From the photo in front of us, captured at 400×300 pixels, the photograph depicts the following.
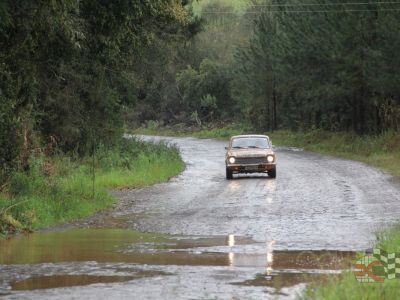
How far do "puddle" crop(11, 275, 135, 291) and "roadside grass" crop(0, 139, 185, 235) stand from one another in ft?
15.9

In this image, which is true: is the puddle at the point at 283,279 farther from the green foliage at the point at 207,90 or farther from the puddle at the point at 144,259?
the green foliage at the point at 207,90

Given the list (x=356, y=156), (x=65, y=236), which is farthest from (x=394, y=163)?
(x=65, y=236)

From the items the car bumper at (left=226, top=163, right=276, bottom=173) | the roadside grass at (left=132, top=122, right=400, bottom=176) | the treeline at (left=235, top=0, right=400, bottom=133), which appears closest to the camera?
the car bumper at (left=226, top=163, right=276, bottom=173)

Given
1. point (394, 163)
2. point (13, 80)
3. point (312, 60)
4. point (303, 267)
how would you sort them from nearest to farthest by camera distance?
point (303, 267) < point (13, 80) < point (394, 163) < point (312, 60)

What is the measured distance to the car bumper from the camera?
3041cm

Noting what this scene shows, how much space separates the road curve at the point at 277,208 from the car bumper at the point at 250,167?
0.38 m

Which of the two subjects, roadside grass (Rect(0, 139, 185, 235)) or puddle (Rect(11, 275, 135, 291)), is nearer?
puddle (Rect(11, 275, 135, 291))

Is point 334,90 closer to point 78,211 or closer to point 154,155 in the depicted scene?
point 154,155

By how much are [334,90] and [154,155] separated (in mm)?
18185

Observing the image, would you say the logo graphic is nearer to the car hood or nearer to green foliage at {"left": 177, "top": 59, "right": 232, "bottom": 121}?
the car hood

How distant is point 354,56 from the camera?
48219 mm

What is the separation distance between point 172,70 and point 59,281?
2154 inches

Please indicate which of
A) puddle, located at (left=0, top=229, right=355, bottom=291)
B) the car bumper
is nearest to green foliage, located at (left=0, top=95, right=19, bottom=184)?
puddle, located at (left=0, top=229, right=355, bottom=291)

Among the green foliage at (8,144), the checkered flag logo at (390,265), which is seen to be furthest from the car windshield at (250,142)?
the checkered flag logo at (390,265)
